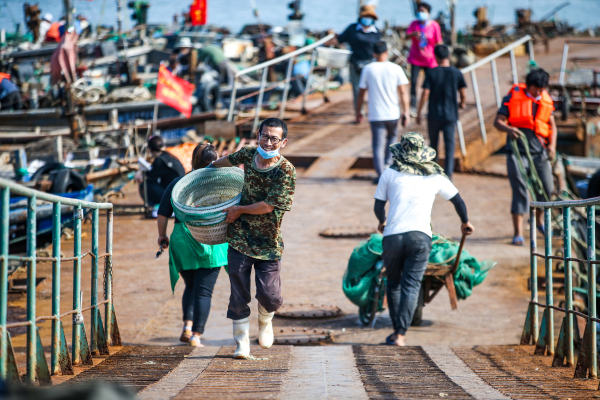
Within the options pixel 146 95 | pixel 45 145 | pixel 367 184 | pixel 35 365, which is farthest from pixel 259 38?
pixel 35 365

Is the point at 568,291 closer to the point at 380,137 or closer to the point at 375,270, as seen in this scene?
the point at 375,270

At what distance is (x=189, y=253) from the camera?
5.40m

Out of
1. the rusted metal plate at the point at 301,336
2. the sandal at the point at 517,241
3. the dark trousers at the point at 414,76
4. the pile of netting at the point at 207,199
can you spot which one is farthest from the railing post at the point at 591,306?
the dark trousers at the point at 414,76

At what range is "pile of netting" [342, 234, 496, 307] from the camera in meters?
6.17

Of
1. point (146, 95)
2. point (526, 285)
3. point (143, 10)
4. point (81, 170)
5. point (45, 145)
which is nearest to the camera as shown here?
point (526, 285)

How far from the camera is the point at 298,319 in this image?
649 centimetres

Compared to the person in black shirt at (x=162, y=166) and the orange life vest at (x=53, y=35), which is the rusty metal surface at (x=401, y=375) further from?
the orange life vest at (x=53, y=35)

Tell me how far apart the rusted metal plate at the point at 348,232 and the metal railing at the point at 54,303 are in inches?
156

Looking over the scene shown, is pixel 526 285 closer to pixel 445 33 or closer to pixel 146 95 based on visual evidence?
pixel 146 95

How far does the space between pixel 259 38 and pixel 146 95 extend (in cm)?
1620

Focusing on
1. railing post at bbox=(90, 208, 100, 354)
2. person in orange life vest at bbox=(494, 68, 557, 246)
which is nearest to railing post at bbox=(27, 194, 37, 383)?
railing post at bbox=(90, 208, 100, 354)

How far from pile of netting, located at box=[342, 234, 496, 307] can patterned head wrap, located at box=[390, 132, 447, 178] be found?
825mm

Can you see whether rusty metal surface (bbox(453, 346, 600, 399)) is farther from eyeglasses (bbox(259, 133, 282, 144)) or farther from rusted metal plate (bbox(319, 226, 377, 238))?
rusted metal plate (bbox(319, 226, 377, 238))

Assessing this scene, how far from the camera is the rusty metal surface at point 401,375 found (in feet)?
12.4
